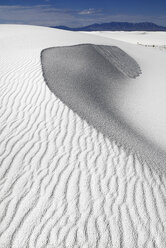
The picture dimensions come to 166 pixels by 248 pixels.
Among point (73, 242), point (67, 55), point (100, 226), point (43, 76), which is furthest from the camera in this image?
point (67, 55)

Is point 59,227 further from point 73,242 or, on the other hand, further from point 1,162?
point 1,162

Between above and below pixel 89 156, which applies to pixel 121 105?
above

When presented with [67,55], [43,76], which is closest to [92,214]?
[43,76]

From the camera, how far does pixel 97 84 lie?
10.7 meters

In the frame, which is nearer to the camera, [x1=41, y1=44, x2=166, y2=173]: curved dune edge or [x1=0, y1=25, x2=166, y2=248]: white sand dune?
[x1=0, y1=25, x2=166, y2=248]: white sand dune

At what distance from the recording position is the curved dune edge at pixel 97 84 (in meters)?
6.52

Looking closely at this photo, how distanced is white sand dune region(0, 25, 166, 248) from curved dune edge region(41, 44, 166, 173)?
16.2 inches

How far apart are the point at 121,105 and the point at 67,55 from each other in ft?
14.6

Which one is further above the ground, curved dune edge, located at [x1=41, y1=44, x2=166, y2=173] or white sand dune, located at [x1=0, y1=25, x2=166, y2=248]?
curved dune edge, located at [x1=41, y1=44, x2=166, y2=173]

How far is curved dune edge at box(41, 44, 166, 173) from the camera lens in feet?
21.4

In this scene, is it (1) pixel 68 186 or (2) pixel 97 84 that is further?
(2) pixel 97 84

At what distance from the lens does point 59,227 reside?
3746 millimetres

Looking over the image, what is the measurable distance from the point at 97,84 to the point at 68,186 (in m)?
6.72

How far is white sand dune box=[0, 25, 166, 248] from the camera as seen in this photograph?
3697 millimetres
